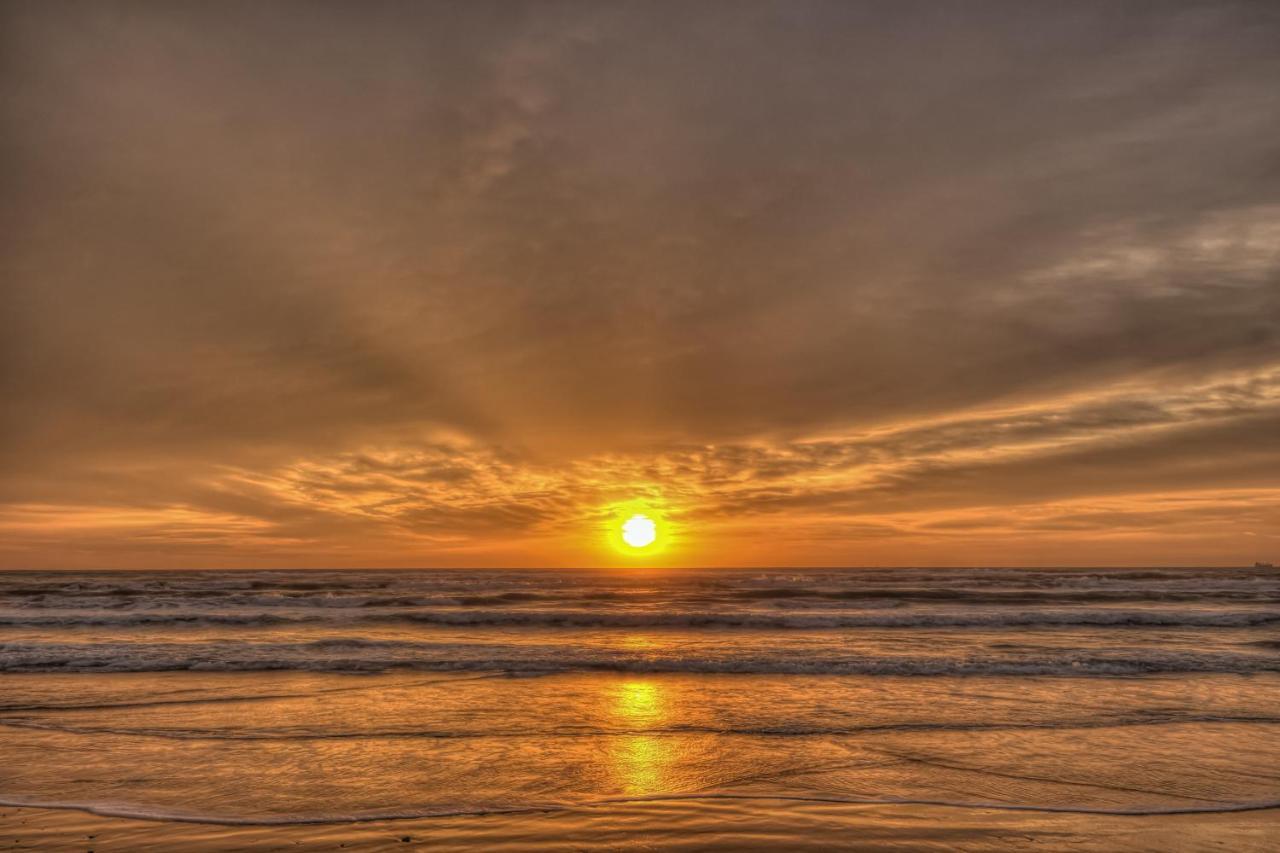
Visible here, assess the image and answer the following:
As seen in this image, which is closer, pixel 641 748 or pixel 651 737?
pixel 641 748

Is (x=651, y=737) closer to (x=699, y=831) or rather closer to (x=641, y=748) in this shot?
(x=641, y=748)

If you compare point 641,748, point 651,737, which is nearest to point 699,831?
point 641,748

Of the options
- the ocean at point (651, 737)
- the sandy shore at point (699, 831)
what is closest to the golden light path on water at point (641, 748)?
the ocean at point (651, 737)

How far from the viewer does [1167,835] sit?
676 cm

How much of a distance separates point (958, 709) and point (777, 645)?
9.84 m

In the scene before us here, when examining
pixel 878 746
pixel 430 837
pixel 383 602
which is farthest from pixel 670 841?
pixel 383 602

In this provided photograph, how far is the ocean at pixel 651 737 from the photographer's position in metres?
7.14

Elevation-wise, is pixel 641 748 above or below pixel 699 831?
below

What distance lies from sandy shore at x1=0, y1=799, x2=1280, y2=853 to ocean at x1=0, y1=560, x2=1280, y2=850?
1.8 inches

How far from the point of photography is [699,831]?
21.9 ft

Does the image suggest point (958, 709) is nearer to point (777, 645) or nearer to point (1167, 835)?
point (1167, 835)

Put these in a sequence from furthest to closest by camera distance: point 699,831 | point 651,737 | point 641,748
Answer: point 651,737, point 641,748, point 699,831

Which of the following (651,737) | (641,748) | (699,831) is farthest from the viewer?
(651,737)

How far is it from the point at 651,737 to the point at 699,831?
370cm
